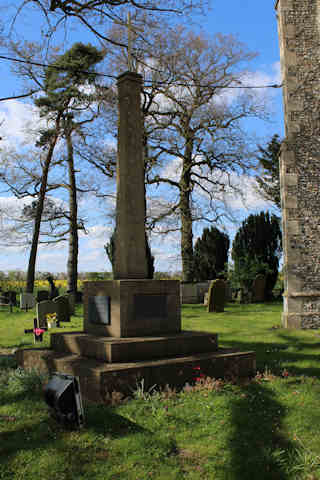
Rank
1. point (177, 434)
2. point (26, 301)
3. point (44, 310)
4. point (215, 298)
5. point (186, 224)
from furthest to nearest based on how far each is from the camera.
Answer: point (186, 224) < point (26, 301) < point (215, 298) < point (44, 310) < point (177, 434)

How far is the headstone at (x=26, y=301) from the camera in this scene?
1969 cm

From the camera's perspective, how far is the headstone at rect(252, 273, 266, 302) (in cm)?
2242

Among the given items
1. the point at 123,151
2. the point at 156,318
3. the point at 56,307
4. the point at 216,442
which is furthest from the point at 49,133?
the point at 216,442

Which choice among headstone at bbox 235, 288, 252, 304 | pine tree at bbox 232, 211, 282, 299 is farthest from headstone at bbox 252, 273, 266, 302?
pine tree at bbox 232, 211, 282, 299

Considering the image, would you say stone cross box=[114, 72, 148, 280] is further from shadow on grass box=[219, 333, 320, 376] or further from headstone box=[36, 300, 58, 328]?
headstone box=[36, 300, 58, 328]

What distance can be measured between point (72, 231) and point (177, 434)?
66.2 feet

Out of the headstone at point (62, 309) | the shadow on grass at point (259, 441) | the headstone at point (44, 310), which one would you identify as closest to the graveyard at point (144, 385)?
the shadow on grass at point (259, 441)

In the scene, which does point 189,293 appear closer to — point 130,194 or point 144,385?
point 130,194

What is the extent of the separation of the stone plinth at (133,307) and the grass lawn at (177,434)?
1.33 metres

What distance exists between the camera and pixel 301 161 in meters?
14.3

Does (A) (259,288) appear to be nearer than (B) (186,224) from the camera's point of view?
Yes

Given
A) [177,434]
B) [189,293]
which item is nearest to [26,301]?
[189,293]

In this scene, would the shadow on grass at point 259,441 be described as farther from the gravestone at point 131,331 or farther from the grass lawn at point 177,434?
the gravestone at point 131,331

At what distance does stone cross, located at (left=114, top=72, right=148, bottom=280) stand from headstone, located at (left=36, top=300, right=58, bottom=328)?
21.2 ft
